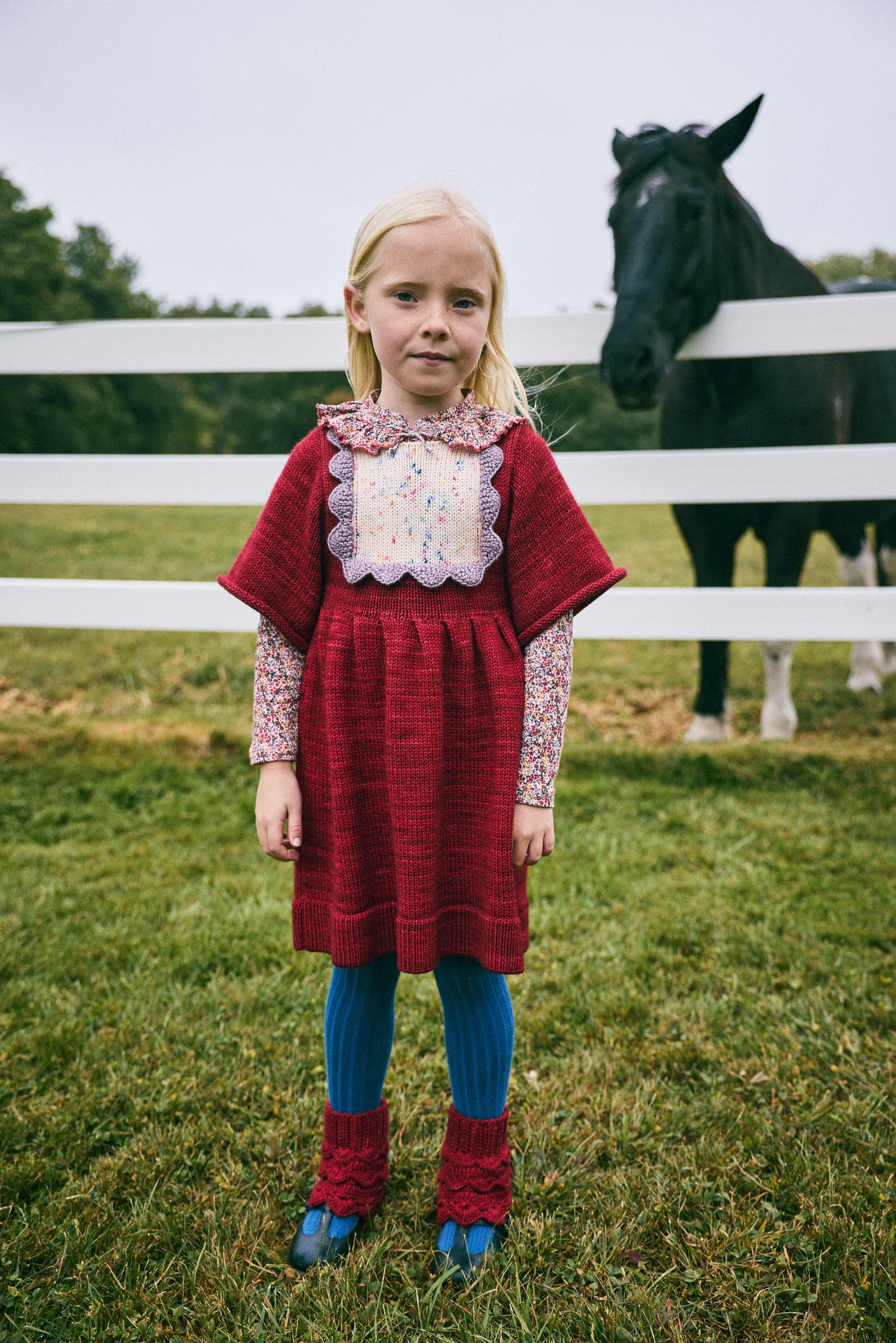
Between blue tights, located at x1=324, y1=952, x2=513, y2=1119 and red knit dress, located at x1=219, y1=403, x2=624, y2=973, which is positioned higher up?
red knit dress, located at x1=219, y1=403, x2=624, y2=973

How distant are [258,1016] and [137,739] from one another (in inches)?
80.5

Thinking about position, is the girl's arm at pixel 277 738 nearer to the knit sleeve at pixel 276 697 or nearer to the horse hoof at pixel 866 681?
the knit sleeve at pixel 276 697

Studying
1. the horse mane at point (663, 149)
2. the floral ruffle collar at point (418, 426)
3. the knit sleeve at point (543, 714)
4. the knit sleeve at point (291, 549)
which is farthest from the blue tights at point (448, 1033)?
the horse mane at point (663, 149)

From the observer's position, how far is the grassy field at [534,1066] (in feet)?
4.74

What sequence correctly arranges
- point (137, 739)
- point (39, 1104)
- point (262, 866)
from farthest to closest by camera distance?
point (137, 739) → point (262, 866) → point (39, 1104)

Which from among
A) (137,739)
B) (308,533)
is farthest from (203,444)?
(308,533)

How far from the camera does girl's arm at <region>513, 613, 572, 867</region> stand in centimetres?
142

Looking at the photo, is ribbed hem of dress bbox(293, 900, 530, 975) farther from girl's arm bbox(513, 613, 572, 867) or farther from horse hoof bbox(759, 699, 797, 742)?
horse hoof bbox(759, 699, 797, 742)

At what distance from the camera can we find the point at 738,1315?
4.61 feet

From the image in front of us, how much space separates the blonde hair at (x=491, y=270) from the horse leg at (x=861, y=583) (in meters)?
3.71

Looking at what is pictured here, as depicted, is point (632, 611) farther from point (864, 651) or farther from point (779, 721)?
point (864, 651)

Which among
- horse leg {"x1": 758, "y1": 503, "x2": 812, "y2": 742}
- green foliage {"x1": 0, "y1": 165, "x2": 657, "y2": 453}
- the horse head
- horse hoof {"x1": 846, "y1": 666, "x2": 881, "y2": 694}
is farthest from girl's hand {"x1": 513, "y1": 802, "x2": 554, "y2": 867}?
green foliage {"x1": 0, "y1": 165, "x2": 657, "y2": 453}

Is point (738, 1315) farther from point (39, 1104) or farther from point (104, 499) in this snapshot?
point (104, 499)


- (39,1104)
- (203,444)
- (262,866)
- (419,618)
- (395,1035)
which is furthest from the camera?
(203,444)
